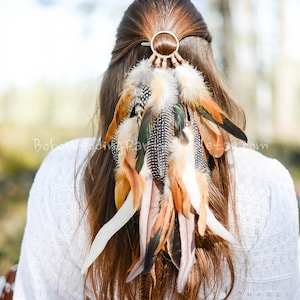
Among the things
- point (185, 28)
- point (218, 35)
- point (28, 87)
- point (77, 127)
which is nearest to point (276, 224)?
point (185, 28)

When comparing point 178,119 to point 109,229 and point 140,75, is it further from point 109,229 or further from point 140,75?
point 109,229

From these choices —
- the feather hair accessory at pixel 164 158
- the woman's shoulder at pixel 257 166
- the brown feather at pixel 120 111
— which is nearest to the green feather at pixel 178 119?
the feather hair accessory at pixel 164 158

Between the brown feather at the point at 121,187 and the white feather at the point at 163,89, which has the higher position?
the white feather at the point at 163,89

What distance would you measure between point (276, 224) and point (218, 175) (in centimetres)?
19

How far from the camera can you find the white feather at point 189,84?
42.0 inches

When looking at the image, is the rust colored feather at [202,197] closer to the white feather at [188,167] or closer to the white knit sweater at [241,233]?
the white feather at [188,167]

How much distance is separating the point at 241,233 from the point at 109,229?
12.6 inches

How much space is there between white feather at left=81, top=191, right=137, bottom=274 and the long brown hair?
49 millimetres

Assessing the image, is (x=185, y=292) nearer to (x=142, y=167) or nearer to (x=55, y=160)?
(x=142, y=167)

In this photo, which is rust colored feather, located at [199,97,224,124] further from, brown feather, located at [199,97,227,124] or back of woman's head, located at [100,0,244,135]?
back of woman's head, located at [100,0,244,135]

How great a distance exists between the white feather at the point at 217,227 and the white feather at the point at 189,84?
25 centimetres

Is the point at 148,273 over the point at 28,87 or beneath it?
beneath

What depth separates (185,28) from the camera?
3.73ft

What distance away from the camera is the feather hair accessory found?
105cm
